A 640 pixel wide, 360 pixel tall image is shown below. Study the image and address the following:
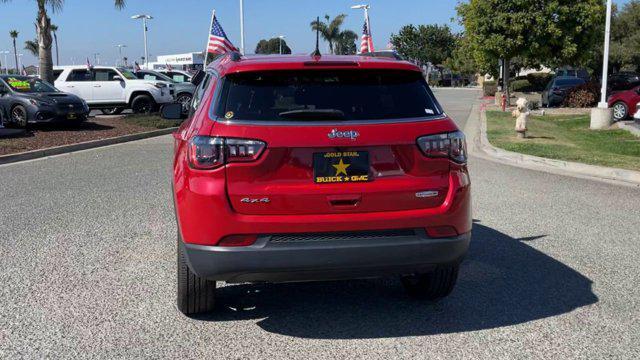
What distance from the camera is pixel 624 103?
19656mm

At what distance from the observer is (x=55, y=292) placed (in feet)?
15.5

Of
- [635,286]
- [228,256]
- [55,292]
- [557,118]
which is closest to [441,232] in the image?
[228,256]

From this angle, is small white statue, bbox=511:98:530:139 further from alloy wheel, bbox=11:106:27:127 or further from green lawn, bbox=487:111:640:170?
alloy wheel, bbox=11:106:27:127

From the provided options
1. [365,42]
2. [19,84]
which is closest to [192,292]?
[19,84]

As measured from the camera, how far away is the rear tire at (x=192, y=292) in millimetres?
4016

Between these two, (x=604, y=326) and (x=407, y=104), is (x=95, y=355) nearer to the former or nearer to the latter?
(x=407, y=104)

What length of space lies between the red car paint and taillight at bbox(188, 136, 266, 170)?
0.03m

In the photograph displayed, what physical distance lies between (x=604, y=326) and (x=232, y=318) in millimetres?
2430

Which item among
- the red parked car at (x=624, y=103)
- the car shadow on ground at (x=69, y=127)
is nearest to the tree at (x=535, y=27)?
the red parked car at (x=624, y=103)

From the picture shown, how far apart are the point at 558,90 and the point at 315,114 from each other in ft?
87.9

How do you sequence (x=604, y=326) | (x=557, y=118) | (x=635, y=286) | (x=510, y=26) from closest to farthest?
(x=604, y=326) < (x=635, y=286) < (x=557, y=118) < (x=510, y=26)

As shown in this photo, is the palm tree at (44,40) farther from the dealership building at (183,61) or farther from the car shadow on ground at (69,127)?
→ the dealership building at (183,61)

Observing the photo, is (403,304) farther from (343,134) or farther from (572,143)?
(572,143)

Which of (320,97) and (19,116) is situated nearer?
(320,97)
